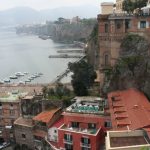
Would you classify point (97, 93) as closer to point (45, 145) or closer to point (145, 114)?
point (45, 145)

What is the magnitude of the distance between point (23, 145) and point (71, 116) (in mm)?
6728

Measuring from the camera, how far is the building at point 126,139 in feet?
55.6

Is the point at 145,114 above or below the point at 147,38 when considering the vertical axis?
below

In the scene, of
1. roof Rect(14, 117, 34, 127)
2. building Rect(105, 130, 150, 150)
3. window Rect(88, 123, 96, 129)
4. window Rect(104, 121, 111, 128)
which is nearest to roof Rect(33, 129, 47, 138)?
roof Rect(14, 117, 34, 127)

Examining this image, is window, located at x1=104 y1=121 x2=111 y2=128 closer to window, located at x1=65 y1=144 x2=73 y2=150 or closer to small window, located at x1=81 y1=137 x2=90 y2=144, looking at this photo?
small window, located at x1=81 y1=137 x2=90 y2=144

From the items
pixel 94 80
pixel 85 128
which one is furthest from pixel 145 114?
pixel 94 80

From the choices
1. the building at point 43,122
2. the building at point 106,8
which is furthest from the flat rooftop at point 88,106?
the building at point 106,8

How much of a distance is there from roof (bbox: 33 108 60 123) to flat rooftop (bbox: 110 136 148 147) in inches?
460

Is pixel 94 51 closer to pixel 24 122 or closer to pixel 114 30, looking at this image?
pixel 114 30

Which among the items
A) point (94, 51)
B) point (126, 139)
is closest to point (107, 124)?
point (126, 139)

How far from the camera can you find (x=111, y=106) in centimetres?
2497

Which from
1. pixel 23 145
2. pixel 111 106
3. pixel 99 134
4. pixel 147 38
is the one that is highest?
pixel 147 38

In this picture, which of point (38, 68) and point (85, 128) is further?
point (38, 68)

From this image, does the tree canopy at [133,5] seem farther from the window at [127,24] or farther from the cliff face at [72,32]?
the cliff face at [72,32]
